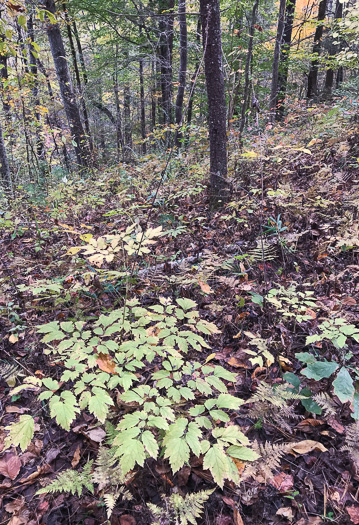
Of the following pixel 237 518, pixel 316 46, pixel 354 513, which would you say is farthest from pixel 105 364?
pixel 316 46

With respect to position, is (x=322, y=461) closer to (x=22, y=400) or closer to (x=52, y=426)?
(x=52, y=426)

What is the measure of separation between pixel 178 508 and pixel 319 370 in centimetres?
117

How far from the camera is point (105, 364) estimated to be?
184 centimetres

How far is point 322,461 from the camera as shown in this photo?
1819 mm

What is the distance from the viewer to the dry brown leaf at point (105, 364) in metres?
1.82

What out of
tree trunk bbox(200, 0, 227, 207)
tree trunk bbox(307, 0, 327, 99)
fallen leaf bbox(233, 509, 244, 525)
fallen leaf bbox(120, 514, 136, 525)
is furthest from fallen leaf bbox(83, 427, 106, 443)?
tree trunk bbox(307, 0, 327, 99)

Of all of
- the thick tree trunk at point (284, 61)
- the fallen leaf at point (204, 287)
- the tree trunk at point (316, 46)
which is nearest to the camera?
the fallen leaf at point (204, 287)

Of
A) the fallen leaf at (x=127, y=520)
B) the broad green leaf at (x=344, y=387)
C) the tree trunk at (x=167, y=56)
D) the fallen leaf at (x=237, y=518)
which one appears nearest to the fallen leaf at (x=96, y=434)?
the fallen leaf at (x=127, y=520)

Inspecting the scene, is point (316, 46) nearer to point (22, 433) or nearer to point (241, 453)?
point (241, 453)

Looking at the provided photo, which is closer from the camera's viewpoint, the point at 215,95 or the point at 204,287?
the point at 204,287

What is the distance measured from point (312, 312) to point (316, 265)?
97 centimetres

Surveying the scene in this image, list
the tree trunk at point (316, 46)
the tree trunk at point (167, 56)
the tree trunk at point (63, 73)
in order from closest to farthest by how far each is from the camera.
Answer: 1. the tree trunk at point (167, 56)
2. the tree trunk at point (63, 73)
3. the tree trunk at point (316, 46)

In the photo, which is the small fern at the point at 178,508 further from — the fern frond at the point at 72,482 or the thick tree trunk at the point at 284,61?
the thick tree trunk at the point at 284,61

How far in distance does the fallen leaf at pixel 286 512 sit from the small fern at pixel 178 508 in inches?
17.0
